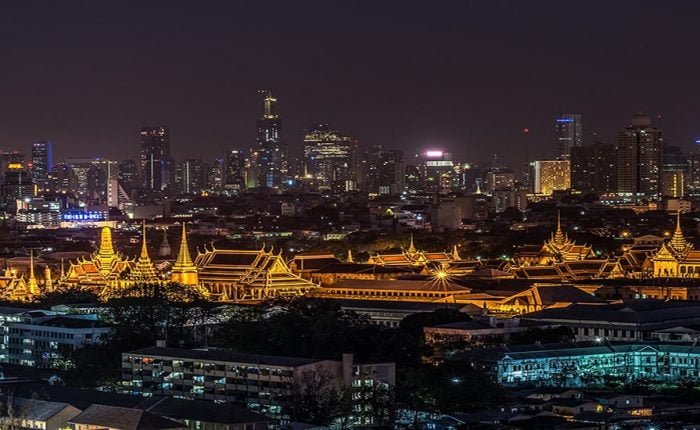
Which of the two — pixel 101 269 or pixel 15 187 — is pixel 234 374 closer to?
pixel 101 269

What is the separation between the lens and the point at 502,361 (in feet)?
162

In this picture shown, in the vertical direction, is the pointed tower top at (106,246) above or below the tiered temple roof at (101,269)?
above

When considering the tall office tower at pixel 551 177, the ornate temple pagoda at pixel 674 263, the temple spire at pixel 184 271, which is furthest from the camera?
the tall office tower at pixel 551 177

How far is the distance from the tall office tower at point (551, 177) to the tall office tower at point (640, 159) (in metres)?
20.6

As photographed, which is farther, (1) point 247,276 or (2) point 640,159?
(2) point 640,159

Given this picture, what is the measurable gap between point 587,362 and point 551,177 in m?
147

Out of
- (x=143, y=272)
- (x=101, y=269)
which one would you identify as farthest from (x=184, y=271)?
(x=101, y=269)

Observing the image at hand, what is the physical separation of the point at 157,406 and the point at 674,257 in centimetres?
4747

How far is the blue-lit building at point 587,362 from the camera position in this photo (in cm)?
4909

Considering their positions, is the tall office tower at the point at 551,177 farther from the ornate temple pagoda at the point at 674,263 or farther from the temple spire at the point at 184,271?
the temple spire at the point at 184,271

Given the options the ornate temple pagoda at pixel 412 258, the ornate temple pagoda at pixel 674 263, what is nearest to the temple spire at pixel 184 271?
the ornate temple pagoda at pixel 412 258

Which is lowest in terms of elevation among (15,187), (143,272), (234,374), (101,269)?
(234,374)

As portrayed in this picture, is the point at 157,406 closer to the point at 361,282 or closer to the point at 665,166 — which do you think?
the point at 361,282

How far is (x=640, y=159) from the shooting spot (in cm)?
17312
